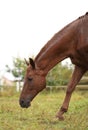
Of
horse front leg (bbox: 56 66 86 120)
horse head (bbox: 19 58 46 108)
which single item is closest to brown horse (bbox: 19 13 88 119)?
horse head (bbox: 19 58 46 108)

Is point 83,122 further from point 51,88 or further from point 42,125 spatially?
point 51,88

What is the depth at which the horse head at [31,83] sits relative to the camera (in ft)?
24.1

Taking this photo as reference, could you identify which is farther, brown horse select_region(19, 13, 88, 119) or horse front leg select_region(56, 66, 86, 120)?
horse front leg select_region(56, 66, 86, 120)

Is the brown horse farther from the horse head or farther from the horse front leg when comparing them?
the horse front leg

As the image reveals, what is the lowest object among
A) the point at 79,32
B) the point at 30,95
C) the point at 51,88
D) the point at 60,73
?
the point at 60,73

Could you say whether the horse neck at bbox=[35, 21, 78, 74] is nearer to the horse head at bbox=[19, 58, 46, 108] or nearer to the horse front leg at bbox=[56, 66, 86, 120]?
the horse head at bbox=[19, 58, 46, 108]

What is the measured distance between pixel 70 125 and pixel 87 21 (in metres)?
2.09

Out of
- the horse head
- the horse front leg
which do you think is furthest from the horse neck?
the horse front leg

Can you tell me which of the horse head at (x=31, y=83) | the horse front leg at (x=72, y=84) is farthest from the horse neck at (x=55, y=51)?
the horse front leg at (x=72, y=84)

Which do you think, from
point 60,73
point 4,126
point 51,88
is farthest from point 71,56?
point 60,73

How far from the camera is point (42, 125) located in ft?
22.1

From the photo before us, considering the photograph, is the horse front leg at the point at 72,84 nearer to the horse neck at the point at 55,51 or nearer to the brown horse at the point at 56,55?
the brown horse at the point at 56,55

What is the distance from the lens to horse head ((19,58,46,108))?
7.36m

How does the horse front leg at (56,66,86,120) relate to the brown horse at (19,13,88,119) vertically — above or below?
below
